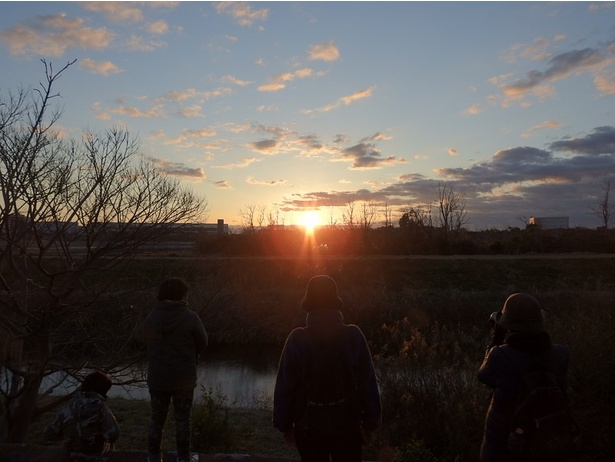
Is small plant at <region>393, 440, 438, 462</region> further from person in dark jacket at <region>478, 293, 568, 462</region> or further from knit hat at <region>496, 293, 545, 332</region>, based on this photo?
knit hat at <region>496, 293, 545, 332</region>

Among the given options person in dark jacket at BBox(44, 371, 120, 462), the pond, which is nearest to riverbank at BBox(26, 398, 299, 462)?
the pond

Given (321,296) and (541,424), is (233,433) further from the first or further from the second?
(541,424)

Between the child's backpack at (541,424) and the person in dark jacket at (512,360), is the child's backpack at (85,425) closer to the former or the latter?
the person in dark jacket at (512,360)

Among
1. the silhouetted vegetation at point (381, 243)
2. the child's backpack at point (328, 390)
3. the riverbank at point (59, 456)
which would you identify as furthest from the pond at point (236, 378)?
the silhouetted vegetation at point (381, 243)

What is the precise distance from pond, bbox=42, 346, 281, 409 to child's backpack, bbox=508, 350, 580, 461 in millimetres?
9175

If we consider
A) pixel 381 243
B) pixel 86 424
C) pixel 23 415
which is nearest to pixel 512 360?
pixel 86 424

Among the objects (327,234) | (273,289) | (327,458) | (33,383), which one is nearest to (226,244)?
(327,234)

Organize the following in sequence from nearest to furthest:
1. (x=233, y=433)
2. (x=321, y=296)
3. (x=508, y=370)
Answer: (x=508, y=370) < (x=321, y=296) < (x=233, y=433)

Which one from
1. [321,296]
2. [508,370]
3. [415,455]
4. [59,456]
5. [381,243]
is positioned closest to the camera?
[508,370]

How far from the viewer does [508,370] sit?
303 cm

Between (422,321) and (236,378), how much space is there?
30.1 ft

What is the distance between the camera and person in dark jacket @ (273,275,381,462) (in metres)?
3.16

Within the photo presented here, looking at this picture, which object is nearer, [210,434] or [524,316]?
[524,316]

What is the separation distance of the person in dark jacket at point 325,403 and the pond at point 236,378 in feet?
28.1
